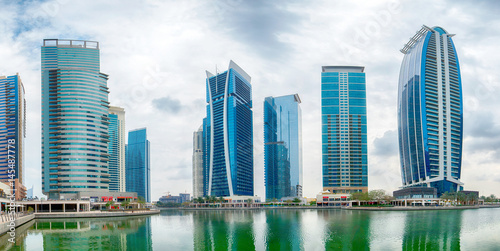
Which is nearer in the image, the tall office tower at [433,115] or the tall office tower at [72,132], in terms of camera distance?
the tall office tower at [72,132]

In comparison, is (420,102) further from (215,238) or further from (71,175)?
(215,238)

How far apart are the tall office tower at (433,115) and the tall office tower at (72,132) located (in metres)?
110

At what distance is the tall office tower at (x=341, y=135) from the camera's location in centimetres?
19725

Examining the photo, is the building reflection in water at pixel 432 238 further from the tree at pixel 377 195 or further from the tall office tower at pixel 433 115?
the tall office tower at pixel 433 115

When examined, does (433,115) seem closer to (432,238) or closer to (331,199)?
(331,199)

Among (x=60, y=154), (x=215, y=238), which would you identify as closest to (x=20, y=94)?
(x=60, y=154)

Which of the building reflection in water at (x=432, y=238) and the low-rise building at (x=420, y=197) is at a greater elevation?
the building reflection in water at (x=432, y=238)

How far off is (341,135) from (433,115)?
4643cm

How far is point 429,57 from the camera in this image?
165750 mm

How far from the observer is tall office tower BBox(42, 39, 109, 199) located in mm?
128375

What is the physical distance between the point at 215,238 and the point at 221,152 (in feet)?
491

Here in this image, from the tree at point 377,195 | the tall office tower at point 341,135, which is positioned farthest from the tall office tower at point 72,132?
the tall office tower at point 341,135

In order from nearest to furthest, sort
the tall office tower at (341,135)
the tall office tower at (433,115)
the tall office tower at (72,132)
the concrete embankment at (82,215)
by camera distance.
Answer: the concrete embankment at (82,215), the tall office tower at (72,132), the tall office tower at (433,115), the tall office tower at (341,135)

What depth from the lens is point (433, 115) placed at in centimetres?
16062
